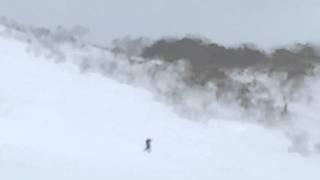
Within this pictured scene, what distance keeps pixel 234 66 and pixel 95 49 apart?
424 inches

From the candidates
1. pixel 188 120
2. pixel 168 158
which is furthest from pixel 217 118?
pixel 168 158

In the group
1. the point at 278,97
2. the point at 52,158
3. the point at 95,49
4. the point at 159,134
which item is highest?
the point at 95,49

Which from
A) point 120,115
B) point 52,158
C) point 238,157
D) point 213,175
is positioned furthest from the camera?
point 120,115

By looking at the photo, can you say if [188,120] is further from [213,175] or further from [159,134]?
[213,175]

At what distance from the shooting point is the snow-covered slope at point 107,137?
30125 mm

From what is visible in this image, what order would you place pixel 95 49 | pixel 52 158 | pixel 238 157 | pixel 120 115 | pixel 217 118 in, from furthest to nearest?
pixel 95 49, pixel 217 118, pixel 120 115, pixel 238 157, pixel 52 158

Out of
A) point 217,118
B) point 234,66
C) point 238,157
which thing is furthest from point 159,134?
point 234,66

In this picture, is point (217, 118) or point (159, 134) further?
point (217, 118)

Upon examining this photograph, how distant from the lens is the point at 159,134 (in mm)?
40938

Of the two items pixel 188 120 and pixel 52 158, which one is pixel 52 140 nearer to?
pixel 52 158

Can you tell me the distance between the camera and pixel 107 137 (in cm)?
3775

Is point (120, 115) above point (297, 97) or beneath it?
beneath

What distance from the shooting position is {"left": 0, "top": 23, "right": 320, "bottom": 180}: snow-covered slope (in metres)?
30.1

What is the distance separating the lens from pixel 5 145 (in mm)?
30047
